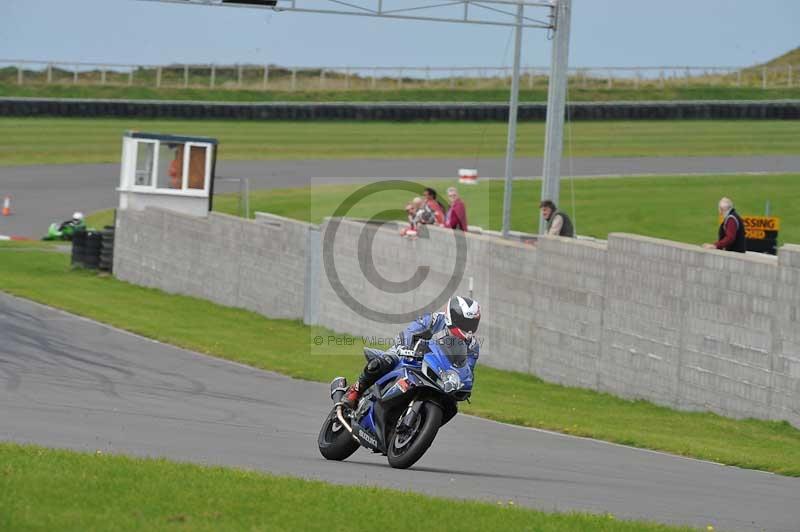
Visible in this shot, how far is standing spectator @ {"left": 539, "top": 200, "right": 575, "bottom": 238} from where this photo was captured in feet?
72.0

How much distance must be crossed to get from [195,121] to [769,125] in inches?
910

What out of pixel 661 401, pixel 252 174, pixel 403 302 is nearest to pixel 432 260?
pixel 403 302

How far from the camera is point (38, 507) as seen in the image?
8039 millimetres

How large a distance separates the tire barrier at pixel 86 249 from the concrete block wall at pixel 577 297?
3865 millimetres

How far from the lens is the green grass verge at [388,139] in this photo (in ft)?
177

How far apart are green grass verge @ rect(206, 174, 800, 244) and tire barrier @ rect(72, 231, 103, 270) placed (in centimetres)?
848

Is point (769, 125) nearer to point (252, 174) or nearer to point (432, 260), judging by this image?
point (252, 174)

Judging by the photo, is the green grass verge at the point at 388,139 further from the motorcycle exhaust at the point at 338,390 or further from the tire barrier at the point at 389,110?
the motorcycle exhaust at the point at 338,390

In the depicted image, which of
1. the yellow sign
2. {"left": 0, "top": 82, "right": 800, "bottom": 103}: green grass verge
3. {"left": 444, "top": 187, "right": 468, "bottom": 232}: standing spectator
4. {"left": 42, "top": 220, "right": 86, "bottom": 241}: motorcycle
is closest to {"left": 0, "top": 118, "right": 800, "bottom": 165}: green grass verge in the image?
{"left": 0, "top": 82, "right": 800, "bottom": 103}: green grass verge

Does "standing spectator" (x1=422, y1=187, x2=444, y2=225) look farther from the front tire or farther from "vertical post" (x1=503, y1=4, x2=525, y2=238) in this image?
the front tire

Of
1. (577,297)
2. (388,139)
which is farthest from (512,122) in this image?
(388,139)

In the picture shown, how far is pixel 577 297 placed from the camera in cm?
2055

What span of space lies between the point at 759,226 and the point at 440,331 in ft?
47.8

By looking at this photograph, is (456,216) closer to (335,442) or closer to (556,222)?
(556,222)
